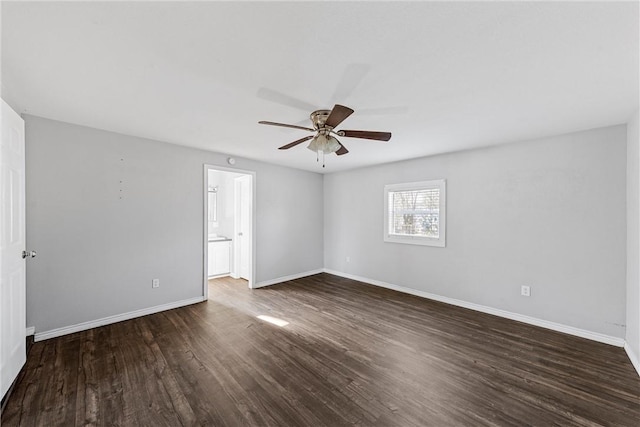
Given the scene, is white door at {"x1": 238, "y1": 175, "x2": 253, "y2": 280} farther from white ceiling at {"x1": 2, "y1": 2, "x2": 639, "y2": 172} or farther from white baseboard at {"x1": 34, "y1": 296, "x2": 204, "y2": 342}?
white ceiling at {"x1": 2, "y1": 2, "x2": 639, "y2": 172}

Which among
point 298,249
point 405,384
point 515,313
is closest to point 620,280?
point 515,313

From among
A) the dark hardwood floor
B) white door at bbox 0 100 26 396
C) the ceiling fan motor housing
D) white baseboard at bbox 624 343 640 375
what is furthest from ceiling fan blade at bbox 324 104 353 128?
white baseboard at bbox 624 343 640 375

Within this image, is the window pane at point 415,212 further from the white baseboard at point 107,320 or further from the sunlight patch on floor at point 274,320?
the white baseboard at point 107,320

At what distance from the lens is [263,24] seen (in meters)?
1.33

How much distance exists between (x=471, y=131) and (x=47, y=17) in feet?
11.8

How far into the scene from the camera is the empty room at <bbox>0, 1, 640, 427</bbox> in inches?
57.3

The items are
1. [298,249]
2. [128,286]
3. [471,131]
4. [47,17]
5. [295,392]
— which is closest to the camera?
[47,17]

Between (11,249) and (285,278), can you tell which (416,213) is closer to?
(285,278)

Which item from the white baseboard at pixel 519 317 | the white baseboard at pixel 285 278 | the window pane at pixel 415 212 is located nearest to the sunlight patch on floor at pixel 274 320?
the white baseboard at pixel 285 278

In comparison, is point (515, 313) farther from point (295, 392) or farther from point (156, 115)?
point (156, 115)

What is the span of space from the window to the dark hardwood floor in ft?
4.50

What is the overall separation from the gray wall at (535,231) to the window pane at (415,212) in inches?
9.2

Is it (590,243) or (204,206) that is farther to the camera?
(204,206)

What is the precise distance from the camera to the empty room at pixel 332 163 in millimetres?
1456
